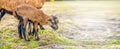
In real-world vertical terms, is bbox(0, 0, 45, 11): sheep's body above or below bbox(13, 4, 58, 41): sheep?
above

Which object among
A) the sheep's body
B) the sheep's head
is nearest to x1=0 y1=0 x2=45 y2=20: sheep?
the sheep's body

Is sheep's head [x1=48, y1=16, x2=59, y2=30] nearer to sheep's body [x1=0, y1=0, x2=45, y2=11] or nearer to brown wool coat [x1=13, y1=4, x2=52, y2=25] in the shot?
brown wool coat [x1=13, y1=4, x2=52, y2=25]

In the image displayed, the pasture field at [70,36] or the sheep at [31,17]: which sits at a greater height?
the sheep at [31,17]

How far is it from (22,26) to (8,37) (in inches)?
33.9

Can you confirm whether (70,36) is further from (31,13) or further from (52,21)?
(31,13)

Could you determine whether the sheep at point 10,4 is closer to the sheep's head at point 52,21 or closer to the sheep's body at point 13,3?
the sheep's body at point 13,3

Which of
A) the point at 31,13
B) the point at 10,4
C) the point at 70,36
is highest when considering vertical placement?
the point at 10,4

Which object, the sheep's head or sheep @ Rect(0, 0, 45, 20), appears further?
sheep @ Rect(0, 0, 45, 20)

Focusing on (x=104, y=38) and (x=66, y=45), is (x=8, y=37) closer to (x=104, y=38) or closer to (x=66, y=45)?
(x=66, y=45)

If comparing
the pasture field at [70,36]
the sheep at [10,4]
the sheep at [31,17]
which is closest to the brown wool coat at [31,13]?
the sheep at [31,17]

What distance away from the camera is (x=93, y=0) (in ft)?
71.3

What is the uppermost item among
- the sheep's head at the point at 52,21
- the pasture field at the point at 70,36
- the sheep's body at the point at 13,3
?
the sheep's body at the point at 13,3

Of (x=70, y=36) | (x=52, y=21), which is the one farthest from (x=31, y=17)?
(x=70, y=36)

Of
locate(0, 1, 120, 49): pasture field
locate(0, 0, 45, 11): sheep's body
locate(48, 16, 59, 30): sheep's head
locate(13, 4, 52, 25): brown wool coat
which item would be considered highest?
locate(0, 0, 45, 11): sheep's body
